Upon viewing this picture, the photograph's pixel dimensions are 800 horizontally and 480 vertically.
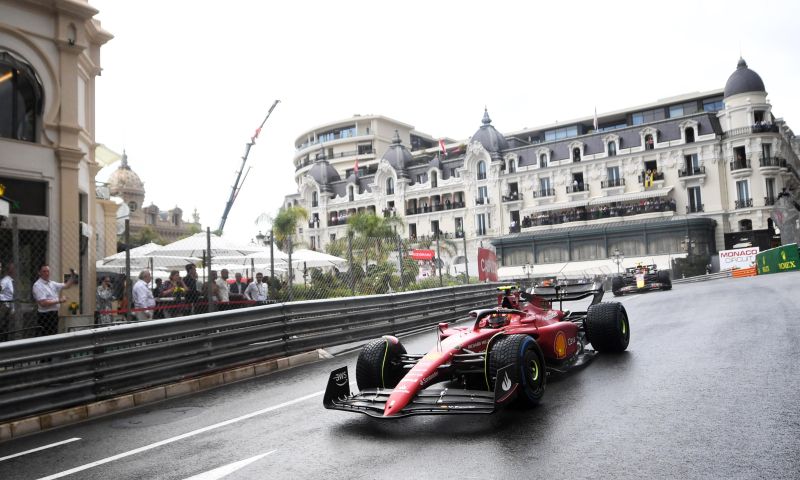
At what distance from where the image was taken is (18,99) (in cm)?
1474

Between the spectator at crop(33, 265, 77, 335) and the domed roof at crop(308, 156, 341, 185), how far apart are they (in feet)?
223

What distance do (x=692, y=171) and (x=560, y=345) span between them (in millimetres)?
51071

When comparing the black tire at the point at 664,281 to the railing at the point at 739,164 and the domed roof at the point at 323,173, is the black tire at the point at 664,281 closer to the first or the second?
the railing at the point at 739,164

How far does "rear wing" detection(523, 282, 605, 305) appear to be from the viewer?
9.33 meters

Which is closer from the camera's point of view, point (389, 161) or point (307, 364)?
point (307, 364)

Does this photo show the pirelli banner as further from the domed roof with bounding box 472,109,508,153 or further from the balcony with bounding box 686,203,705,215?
the domed roof with bounding box 472,109,508,153

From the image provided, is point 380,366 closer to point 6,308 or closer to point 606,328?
point 606,328

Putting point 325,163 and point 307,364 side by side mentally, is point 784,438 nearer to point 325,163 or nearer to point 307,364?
point 307,364

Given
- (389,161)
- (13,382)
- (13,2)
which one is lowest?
(13,382)

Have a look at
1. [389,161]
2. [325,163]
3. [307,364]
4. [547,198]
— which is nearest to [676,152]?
A: [547,198]

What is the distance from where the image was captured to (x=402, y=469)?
4.57 metres

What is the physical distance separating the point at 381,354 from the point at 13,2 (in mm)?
13280

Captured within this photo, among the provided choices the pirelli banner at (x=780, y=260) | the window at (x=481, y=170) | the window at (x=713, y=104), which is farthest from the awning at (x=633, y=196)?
the window at (x=713, y=104)

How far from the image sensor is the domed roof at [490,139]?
6399cm
